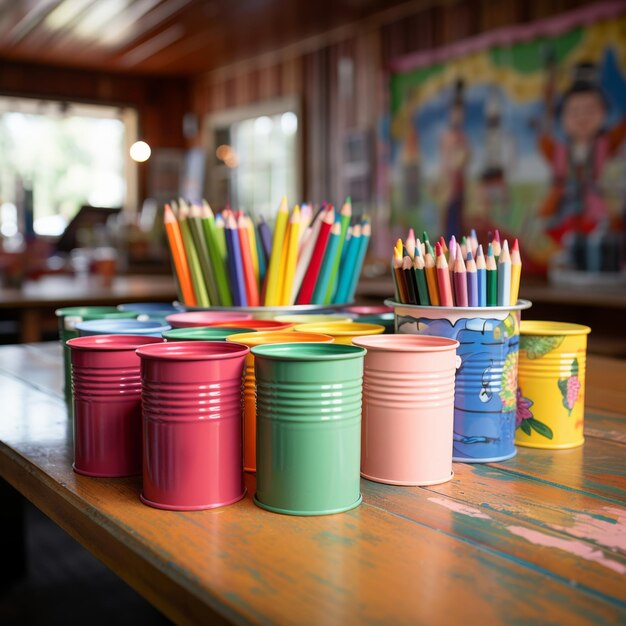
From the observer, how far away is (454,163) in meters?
4.42

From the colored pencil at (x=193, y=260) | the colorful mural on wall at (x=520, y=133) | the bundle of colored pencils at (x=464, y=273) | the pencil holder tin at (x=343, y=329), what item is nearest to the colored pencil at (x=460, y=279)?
the bundle of colored pencils at (x=464, y=273)

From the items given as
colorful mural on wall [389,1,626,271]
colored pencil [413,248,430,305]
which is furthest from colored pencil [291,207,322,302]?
colorful mural on wall [389,1,626,271]

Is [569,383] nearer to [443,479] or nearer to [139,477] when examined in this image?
[443,479]

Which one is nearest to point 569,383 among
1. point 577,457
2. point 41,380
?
point 577,457

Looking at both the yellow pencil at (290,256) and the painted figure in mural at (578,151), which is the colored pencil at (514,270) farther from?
the painted figure in mural at (578,151)

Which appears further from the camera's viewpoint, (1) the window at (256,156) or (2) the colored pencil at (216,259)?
(1) the window at (256,156)

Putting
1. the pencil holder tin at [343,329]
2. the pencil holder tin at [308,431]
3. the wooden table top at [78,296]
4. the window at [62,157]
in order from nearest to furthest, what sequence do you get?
the pencil holder tin at [308,431], the pencil holder tin at [343,329], the wooden table top at [78,296], the window at [62,157]

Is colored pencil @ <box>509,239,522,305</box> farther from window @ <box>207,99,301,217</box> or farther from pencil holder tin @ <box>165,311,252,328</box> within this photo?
window @ <box>207,99,301,217</box>

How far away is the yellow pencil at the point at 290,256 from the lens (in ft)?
3.67

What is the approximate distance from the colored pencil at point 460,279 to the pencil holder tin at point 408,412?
90 mm

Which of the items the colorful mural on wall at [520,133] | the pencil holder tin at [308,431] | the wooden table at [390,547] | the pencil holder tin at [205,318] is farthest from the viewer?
the colorful mural on wall at [520,133]

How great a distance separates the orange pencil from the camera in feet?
3.76

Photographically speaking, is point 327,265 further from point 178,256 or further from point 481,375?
point 481,375

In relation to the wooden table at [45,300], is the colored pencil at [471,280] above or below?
above
